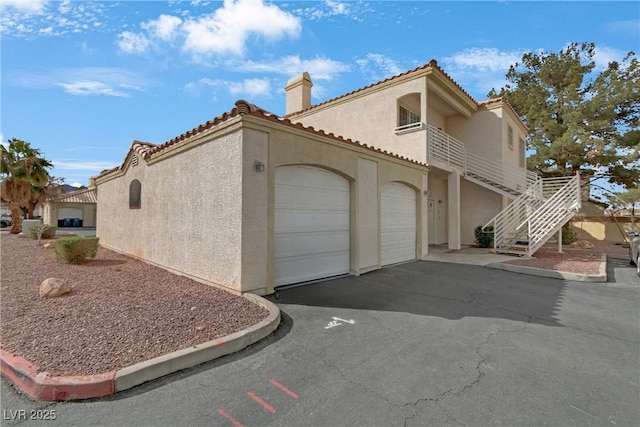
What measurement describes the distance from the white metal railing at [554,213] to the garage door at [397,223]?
14.7 feet

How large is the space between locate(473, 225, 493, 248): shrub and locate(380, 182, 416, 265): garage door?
4.64 meters

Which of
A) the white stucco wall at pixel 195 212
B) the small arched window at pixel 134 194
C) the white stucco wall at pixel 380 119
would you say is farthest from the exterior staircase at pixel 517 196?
the small arched window at pixel 134 194

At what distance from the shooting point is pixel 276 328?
4.61 metres

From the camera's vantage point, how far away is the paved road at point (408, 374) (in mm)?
2693

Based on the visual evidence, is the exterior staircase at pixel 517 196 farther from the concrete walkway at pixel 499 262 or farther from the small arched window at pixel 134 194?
the small arched window at pixel 134 194

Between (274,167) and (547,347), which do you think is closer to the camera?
(547,347)

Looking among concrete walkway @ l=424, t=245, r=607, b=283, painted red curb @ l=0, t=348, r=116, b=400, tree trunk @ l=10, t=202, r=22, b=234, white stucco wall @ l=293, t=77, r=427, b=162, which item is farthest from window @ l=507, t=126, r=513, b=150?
tree trunk @ l=10, t=202, r=22, b=234

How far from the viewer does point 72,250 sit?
29.1 feet

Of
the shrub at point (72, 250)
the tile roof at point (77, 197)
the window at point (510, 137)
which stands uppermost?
the window at point (510, 137)

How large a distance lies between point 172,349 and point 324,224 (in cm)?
476

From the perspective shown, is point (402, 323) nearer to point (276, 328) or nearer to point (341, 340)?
point (341, 340)

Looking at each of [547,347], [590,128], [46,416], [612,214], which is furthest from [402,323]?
[612,214]

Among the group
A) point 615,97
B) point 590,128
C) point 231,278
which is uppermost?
point 615,97

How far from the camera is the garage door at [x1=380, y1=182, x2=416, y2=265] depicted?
984cm
